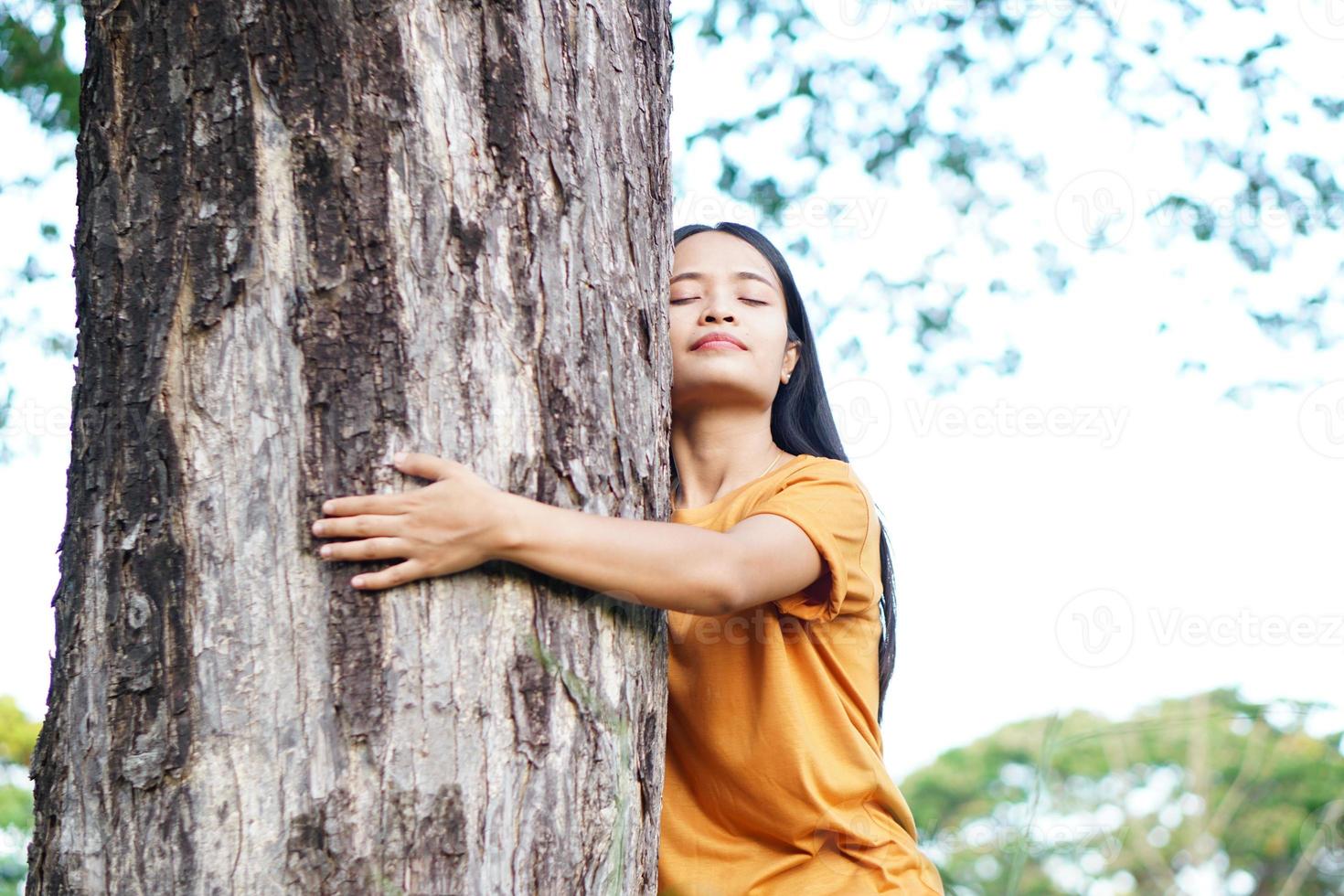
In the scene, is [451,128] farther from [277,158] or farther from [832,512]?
[832,512]

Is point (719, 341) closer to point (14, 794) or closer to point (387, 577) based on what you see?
point (387, 577)

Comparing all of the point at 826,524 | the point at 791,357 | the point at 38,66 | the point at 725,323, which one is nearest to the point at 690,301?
the point at 725,323

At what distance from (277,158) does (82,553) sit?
0.55 m

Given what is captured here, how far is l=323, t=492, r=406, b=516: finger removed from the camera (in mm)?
1383

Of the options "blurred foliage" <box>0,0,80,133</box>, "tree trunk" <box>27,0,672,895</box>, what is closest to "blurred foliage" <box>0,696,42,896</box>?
"tree trunk" <box>27,0,672,895</box>

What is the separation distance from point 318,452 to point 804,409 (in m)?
1.44

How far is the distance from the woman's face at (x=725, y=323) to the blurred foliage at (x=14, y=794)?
1.30 m

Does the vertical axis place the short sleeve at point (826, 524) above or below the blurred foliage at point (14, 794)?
above

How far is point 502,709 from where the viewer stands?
1416mm

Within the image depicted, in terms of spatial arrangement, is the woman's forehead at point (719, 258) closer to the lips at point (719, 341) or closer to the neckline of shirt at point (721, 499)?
the lips at point (719, 341)

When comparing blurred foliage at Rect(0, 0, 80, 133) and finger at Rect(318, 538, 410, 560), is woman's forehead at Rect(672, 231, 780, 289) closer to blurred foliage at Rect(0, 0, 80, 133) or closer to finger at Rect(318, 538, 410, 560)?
finger at Rect(318, 538, 410, 560)

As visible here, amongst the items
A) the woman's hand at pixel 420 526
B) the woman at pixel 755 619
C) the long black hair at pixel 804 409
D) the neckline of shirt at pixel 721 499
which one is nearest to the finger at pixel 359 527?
the woman's hand at pixel 420 526

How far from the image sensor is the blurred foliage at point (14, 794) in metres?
3.38

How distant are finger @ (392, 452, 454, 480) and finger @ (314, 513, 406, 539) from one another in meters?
0.07
